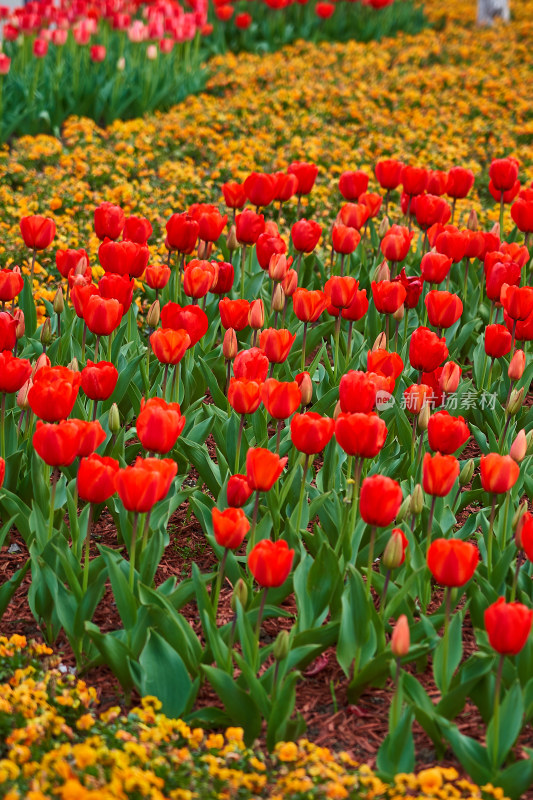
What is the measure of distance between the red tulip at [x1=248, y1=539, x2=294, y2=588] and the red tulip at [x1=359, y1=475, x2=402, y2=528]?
258mm

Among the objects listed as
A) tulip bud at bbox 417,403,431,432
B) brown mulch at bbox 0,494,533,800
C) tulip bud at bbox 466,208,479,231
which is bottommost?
brown mulch at bbox 0,494,533,800

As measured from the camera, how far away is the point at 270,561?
2.35 metres

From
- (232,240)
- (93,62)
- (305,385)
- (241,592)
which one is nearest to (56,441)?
(241,592)

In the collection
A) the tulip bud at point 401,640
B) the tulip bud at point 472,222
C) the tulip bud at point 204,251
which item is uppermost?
the tulip bud at point 472,222

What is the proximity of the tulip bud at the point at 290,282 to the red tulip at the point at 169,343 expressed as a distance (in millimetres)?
848

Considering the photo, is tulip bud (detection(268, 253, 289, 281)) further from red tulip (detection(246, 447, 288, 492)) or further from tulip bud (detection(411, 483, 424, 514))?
red tulip (detection(246, 447, 288, 492))

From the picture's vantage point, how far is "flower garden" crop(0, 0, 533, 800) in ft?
7.85

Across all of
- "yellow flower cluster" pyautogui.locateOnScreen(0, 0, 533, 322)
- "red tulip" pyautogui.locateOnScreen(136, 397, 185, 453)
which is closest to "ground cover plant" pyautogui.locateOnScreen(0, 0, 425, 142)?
"yellow flower cluster" pyautogui.locateOnScreen(0, 0, 533, 322)

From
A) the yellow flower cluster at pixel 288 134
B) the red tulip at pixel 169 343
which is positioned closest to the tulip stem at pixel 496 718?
the red tulip at pixel 169 343

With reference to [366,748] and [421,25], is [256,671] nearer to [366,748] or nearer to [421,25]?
[366,748]

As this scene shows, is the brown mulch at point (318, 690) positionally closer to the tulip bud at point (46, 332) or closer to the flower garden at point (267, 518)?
the flower garden at point (267, 518)

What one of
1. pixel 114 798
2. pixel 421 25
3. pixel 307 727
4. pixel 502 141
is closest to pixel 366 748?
pixel 307 727

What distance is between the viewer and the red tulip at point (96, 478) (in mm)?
2562

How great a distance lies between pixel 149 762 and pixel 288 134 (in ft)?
25.3
